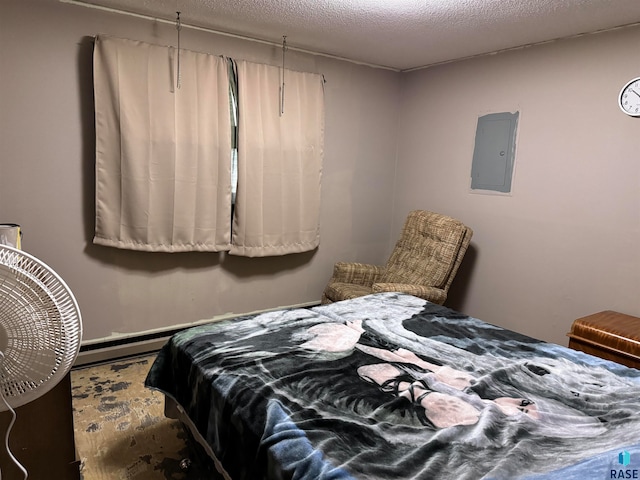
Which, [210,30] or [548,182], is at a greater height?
[210,30]

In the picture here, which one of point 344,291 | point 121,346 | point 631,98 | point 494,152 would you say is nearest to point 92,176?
point 121,346

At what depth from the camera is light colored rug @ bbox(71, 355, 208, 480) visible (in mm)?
1923

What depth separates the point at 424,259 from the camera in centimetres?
350

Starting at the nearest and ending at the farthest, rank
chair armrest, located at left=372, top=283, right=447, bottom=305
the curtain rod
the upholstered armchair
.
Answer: the curtain rod < chair armrest, located at left=372, top=283, right=447, bottom=305 < the upholstered armchair

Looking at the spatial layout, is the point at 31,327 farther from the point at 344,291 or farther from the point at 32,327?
the point at 344,291

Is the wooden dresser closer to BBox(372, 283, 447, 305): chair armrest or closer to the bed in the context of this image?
the bed

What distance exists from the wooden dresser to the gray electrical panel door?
46.8 inches

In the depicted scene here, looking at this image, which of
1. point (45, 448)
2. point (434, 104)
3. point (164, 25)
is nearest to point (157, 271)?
point (164, 25)

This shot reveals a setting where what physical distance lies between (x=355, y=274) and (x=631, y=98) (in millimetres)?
2229

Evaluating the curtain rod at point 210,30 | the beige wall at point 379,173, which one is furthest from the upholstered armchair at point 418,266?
the curtain rod at point 210,30

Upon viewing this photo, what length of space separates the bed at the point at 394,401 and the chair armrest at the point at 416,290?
2.94 ft

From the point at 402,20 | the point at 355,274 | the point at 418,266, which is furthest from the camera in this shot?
the point at 355,274

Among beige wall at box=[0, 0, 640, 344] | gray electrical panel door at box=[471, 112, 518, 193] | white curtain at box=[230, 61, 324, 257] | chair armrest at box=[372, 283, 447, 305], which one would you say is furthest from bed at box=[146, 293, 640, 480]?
gray electrical panel door at box=[471, 112, 518, 193]

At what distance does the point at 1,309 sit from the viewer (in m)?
0.98
